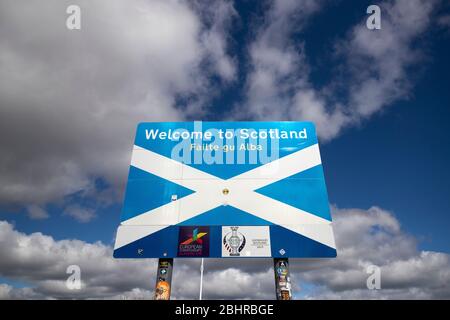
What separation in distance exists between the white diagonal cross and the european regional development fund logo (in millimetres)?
445

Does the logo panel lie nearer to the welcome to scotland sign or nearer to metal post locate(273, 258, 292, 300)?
the welcome to scotland sign

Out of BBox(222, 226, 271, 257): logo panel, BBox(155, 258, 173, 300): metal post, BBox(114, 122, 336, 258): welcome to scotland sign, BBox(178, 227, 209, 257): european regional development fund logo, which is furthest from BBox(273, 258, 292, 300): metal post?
BBox(155, 258, 173, 300): metal post

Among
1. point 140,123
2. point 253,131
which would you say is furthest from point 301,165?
point 140,123

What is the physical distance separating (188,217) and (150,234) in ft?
4.10

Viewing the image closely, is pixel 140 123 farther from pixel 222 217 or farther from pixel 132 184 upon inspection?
pixel 222 217

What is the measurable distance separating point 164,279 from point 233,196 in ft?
10.6

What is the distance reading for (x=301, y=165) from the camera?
29.8ft

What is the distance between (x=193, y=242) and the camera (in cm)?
791

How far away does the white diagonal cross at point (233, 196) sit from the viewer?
812 centimetres

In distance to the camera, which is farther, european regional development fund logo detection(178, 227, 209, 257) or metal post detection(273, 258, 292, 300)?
european regional development fund logo detection(178, 227, 209, 257)

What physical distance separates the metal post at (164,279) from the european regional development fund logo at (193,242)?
477 mm

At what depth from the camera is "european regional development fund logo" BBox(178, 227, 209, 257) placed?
7.81m

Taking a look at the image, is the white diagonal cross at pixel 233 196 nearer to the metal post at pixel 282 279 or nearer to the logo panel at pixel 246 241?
the logo panel at pixel 246 241

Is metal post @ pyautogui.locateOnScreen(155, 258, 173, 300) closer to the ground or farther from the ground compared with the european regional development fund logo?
closer to the ground
